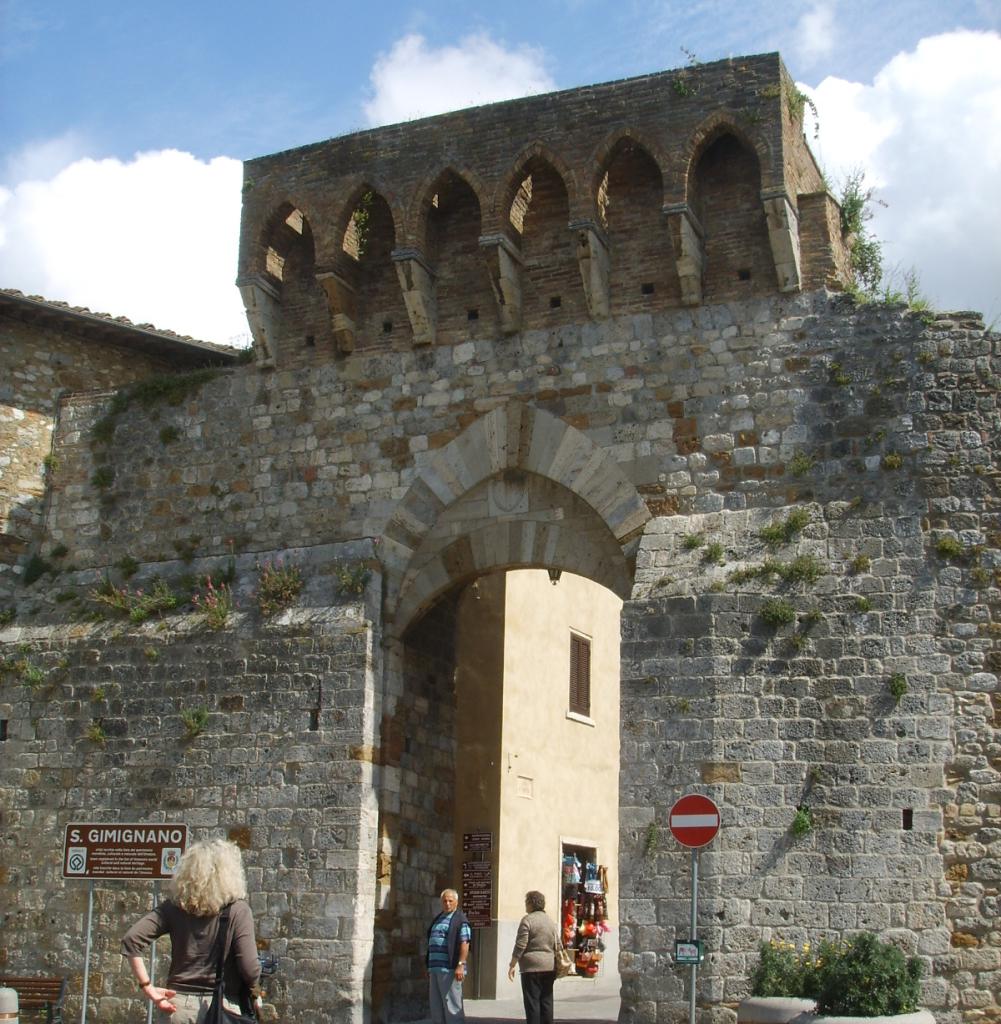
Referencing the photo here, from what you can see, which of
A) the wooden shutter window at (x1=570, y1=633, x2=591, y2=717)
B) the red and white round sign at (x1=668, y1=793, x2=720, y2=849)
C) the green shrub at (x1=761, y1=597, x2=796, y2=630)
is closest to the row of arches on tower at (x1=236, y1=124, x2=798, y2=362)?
the green shrub at (x1=761, y1=597, x2=796, y2=630)

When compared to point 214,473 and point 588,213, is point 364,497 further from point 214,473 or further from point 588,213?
point 588,213

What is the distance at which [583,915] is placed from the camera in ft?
62.0

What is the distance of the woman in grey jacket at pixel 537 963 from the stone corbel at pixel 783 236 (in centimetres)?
559

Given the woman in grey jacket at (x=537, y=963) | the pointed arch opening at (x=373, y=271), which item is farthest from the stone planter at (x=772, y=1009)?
the pointed arch opening at (x=373, y=271)

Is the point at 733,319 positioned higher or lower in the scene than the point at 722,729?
higher

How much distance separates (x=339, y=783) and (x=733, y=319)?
5310 millimetres

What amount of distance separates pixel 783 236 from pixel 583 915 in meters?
10.1

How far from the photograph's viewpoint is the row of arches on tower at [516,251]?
12.9 m

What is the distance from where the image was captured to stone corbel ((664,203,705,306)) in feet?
41.3

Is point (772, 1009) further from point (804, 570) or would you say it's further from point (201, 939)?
point (201, 939)

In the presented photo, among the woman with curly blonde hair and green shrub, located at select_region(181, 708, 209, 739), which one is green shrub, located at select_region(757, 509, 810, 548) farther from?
the woman with curly blonde hair

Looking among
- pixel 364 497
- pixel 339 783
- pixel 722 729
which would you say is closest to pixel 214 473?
pixel 364 497

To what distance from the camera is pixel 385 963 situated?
12.8 m

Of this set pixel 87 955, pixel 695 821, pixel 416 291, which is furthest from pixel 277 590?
pixel 695 821
